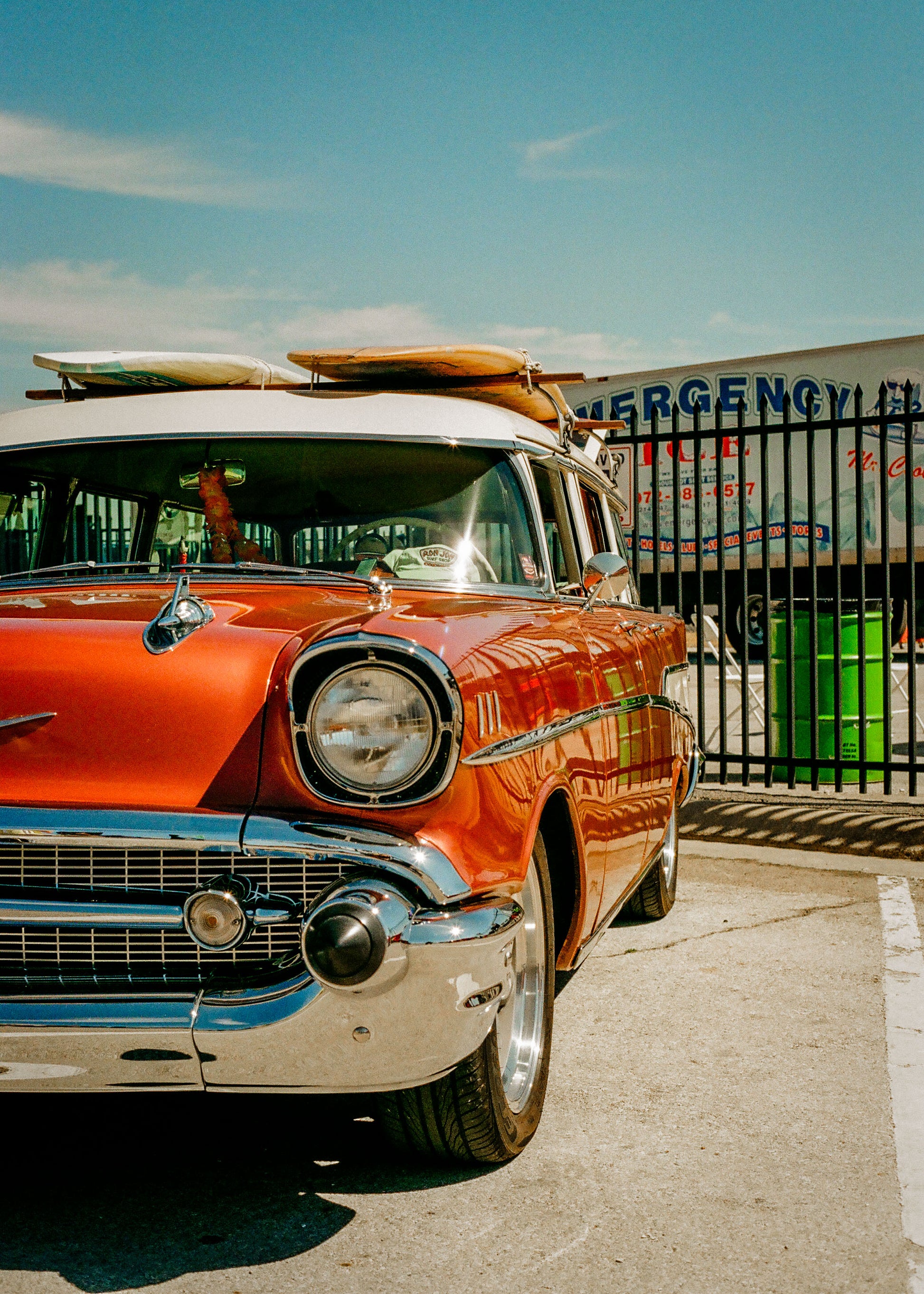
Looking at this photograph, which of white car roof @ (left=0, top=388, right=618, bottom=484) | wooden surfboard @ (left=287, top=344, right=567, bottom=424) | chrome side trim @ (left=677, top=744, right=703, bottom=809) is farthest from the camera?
chrome side trim @ (left=677, top=744, right=703, bottom=809)

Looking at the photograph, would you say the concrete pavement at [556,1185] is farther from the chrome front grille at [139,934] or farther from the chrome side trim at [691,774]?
the chrome side trim at [691,774]

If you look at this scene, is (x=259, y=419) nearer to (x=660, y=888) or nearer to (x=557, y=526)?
(x=557, y=526)

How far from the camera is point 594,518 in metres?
4.83

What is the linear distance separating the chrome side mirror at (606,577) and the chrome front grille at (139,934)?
5.42 feet

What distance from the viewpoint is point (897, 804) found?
7051 mm

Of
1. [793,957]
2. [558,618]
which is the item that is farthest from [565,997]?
[558,618]

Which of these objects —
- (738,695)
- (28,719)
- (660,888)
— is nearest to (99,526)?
(28,719)

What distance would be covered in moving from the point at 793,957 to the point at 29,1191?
284cm

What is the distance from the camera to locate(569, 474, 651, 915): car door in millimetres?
3486

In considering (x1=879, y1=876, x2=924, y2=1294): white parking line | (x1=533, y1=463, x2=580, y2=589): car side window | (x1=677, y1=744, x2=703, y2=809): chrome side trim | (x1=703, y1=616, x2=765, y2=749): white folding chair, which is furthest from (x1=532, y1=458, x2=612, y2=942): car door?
(x1=703, y1=616, x2=765, y2=749): white folding chair

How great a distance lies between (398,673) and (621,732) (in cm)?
141

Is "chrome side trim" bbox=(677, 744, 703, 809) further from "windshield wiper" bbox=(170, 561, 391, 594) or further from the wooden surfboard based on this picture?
"windshield wiper" bbox=(170, 561, 391, 594)

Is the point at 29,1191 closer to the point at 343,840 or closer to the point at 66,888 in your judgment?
the point at 66,888

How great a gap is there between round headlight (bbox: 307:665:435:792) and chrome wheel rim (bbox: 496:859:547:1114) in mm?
584
